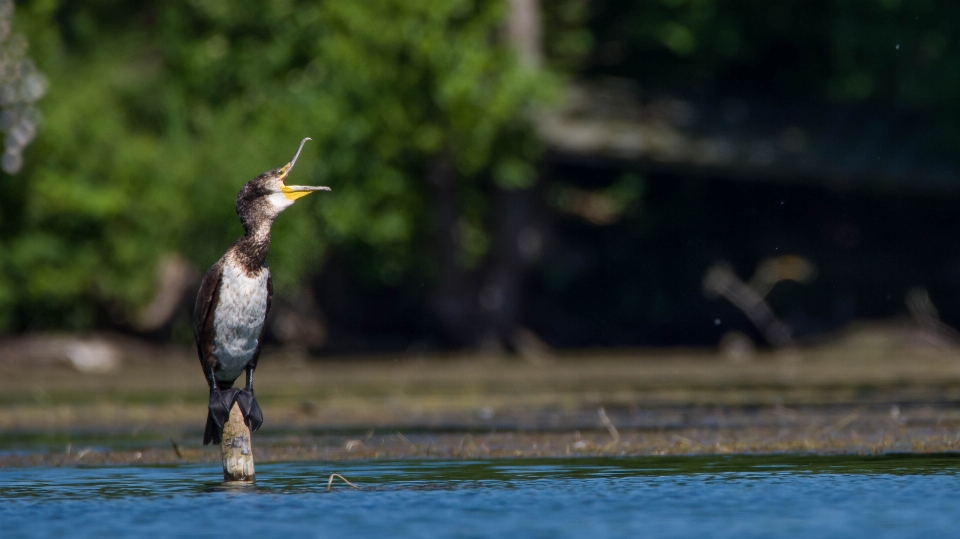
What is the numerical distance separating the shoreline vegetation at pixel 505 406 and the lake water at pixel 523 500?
0.94 meters

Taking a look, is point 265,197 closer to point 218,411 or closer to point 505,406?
point 218,411

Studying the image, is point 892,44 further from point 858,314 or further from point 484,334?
point 484,334

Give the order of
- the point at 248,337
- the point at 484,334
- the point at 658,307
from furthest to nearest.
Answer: the point at 658,307, the point at 484,334, the point at 248,337

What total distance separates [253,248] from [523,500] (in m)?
2.22

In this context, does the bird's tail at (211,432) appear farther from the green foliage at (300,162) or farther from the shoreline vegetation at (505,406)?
the green foliage at (300,162)

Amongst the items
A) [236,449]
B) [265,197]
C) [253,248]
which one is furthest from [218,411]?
[265,197]

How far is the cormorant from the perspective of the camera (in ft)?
32.8

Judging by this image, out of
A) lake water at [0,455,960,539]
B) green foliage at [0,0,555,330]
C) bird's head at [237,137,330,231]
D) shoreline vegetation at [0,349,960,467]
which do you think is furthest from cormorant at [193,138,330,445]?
green foliage at [0,0,555,330]

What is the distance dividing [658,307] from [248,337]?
19.7 meters

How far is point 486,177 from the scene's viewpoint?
27.5 metres

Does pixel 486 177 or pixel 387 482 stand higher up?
pixel 486 177

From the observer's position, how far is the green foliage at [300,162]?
26078 millimetres

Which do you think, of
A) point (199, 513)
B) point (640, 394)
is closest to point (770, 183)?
point (640, 394)

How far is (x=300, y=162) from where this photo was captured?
85.5ft
